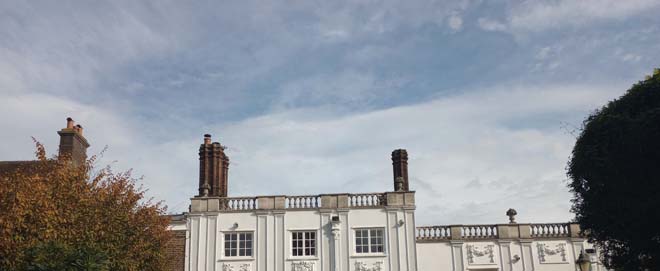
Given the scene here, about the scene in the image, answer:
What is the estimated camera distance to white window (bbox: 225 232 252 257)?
2730 cm

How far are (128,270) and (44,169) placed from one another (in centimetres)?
451

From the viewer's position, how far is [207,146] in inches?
1131

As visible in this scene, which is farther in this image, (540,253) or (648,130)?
(540,253)

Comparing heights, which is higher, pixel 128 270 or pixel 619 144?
pixel 619 144

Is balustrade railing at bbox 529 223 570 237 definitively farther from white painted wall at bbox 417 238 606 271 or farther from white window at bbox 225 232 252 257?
white window at bbox 225 232 252 257

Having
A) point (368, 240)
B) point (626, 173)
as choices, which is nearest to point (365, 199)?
point (368, 240)

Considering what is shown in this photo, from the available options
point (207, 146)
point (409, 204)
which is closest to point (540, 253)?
point (409, 204)

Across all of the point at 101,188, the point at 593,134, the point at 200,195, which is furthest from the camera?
the point at 200,195

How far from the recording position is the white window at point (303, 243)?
1064 inches

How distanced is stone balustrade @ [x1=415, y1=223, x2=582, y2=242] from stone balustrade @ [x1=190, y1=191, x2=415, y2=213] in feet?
7.05

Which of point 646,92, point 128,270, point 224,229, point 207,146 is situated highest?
point 207,146

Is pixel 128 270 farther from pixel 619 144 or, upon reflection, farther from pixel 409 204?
pixel 619 144

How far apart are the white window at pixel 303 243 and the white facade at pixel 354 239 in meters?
0.14

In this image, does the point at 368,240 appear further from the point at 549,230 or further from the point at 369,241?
the point at 549,230
